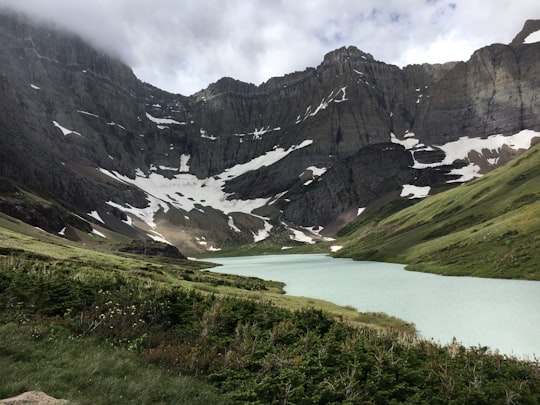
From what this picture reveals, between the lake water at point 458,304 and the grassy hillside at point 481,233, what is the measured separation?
7.87 meters

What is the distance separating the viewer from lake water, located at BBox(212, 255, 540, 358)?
3228 cm

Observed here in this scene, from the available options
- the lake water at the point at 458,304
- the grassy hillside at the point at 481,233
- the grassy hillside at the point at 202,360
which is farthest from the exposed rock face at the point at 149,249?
the grassy hillside at the point at 202,360

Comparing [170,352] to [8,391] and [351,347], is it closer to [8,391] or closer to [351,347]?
[8,391]

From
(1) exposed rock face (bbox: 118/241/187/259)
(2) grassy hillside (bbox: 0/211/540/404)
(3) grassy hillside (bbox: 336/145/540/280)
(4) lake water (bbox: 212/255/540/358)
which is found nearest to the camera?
(2) grassy hillside (bbox: 0/211/540/404)

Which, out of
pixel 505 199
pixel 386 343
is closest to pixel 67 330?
pixel 386 343

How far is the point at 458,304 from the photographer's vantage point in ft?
157

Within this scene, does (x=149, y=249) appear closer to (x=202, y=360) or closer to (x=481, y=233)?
(x=481, y=233)

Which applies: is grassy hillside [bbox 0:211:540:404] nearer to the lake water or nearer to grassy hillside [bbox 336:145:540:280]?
the lake water

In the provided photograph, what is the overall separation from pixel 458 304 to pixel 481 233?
56.7 metres

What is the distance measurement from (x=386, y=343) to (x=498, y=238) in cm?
7909

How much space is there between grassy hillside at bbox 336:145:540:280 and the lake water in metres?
7.87

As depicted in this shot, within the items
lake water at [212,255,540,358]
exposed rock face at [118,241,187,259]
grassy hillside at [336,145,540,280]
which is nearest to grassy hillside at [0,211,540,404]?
lake water at [212,255,540,358]

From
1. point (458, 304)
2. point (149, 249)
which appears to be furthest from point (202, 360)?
point (149, 249)

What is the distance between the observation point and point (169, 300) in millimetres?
25766
